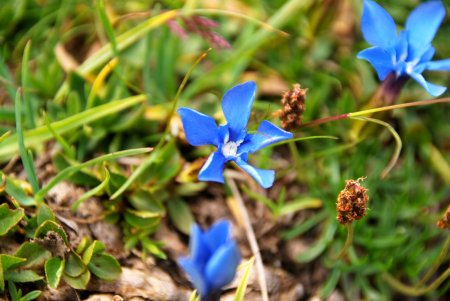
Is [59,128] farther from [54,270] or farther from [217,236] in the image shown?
[217,236]

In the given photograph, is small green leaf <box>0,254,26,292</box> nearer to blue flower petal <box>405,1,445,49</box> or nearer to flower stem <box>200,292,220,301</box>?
flower stem <box>200,292,220,301</box>

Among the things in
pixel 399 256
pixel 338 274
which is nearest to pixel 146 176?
pixel 338 274

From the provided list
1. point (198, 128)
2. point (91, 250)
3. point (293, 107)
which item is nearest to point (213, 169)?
point (198, 128)

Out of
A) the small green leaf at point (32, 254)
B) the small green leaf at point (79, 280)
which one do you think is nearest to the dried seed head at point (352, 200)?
the small green leaf at point (79, 280)

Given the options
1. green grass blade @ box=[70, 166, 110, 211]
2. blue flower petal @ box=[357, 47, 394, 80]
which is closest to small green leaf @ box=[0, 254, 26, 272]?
green grass blade @ box=[70, 166, 110, 211]

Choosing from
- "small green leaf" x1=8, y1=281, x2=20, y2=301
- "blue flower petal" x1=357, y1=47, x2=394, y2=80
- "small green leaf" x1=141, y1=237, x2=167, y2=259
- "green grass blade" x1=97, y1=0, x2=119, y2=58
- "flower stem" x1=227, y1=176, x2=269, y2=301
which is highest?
"green grass blade" x1=97, y1=0, x2=119, y2=58

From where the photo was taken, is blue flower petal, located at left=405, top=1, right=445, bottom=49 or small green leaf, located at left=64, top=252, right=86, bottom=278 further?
blue flower petal, located at left=405, top=1, right=445, bottom=49

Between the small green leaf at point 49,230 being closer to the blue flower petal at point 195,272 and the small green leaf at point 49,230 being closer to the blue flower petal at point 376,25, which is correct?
the blue flower petal at point 195,272
